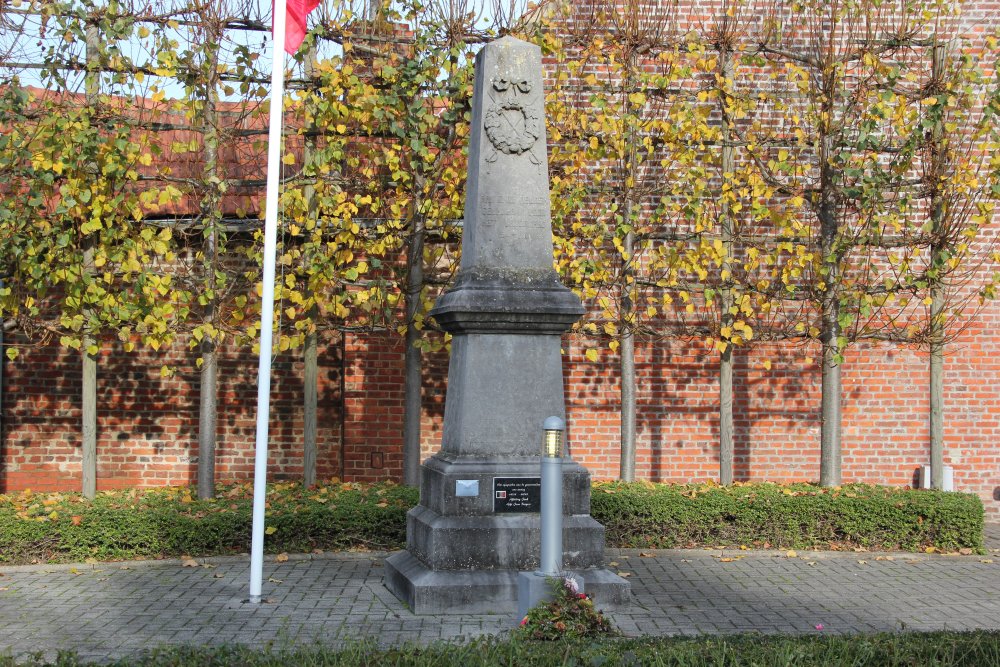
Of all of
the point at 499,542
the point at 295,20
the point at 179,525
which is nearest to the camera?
the point at 499,542

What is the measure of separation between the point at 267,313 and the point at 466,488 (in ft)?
6.27

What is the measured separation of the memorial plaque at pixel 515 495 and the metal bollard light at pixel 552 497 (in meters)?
0.92

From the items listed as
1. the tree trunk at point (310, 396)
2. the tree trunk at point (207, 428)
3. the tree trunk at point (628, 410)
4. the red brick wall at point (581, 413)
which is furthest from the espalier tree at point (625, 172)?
the tree trunk at point (207, 428)

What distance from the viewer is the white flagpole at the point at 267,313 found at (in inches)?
283

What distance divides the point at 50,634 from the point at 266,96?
19.8ft

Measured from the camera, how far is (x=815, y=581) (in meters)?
8.16

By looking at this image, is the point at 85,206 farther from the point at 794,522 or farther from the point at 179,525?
the point at 794,522

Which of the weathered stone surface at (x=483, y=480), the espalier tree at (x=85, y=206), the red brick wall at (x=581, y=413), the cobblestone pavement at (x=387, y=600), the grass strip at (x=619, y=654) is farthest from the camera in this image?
the red brick wall at (x=581, y=413)

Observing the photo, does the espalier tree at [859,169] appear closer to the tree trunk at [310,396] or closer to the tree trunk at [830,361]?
the tree trunk at [830,361]

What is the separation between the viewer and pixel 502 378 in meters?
7.15

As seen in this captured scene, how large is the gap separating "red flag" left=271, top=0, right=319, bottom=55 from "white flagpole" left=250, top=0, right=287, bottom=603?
56cm

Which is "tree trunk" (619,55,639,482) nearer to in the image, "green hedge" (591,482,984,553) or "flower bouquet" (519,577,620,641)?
"green hedge" (591,482,984,553)

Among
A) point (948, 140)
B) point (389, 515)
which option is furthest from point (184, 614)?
point (948, 140)

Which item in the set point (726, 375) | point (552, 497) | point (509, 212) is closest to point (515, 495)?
point (552, 497)
